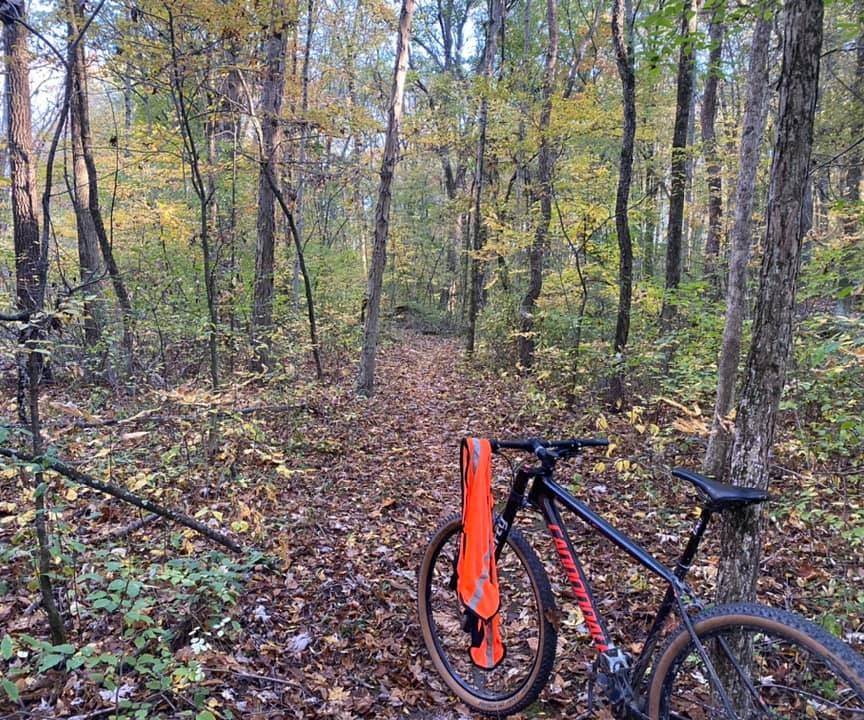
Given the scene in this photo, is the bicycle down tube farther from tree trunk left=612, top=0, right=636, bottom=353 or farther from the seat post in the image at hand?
tree trunk left=612, top=0, right=636, bottom=353

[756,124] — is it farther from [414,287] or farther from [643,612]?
[414,287]

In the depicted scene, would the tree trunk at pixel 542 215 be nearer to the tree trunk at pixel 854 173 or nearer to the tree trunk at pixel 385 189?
the tree trunk at pixel 385 189

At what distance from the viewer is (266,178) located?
924 centimetres

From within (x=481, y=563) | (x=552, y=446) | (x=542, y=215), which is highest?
(x=542, y=215)

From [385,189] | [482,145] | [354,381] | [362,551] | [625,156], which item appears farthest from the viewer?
[482,145]

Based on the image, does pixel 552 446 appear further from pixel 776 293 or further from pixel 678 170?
pixel 678 170

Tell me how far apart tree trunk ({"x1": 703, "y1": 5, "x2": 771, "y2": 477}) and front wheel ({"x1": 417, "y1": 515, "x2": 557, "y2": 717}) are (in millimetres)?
2615

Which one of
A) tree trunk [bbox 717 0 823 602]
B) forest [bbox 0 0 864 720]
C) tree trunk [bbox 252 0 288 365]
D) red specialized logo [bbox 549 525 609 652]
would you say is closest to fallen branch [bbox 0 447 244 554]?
forest [bbox 0 0 864 720]

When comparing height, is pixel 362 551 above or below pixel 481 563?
below

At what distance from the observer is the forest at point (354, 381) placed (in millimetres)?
2762

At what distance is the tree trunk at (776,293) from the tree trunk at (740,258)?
2893mm

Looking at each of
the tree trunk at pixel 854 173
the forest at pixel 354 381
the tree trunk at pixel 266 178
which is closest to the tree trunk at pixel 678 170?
the forest at pixel 354 381

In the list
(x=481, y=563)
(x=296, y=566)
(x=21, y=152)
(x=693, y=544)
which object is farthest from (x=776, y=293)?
(x=21, y=152)

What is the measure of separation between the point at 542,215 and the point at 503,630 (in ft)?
27.2
